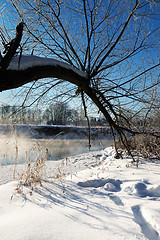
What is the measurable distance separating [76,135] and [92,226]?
17.4m

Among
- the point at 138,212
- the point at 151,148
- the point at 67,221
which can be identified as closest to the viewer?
the point at 67,221

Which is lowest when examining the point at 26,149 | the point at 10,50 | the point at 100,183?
the point at 100,183

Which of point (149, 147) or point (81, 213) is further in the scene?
point (149, 147)

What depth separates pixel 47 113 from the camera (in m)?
3.64

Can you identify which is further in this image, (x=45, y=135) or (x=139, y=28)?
(x=45, y=135)

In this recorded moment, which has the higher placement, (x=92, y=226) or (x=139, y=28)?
(x=139, y=28)

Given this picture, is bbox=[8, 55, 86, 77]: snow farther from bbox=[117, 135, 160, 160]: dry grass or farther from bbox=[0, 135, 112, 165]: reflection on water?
bbox=[117, 135, 160, 160]: dry grass

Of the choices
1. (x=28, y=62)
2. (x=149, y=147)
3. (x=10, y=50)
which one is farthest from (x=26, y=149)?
(x=149, y=147)

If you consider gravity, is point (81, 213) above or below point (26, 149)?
below

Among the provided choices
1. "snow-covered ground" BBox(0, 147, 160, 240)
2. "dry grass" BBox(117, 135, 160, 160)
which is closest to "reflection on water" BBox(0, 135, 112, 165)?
"snow-covered ground" BBox(0, 147, 160, 240)

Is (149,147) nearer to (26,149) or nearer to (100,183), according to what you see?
(100,183)

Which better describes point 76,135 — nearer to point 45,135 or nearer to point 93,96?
point 45,135

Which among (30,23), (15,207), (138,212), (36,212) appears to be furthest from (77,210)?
(30,23)

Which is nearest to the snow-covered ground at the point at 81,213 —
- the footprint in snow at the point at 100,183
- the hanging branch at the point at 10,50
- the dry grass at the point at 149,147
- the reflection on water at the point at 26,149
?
the footprint in snow at the point at 100,183
